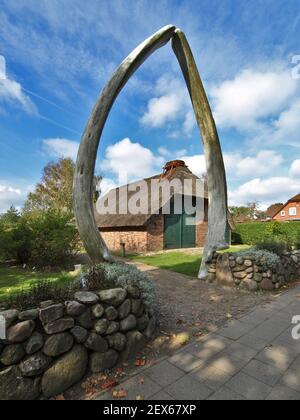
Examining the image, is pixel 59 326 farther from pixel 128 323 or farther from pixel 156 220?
pixel 156 220

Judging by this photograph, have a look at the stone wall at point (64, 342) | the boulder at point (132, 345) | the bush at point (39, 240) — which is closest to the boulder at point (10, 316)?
the stone wall at point (64, 342)

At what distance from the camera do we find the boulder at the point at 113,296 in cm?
301

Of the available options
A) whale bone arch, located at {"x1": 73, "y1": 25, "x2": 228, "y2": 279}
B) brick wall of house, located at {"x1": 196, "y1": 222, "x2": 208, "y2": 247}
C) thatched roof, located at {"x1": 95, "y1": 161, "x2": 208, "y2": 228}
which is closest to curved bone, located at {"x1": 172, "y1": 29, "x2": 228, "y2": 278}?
whale bone arch, located at {"x1": 73, "y1": 25, "x2": 228, "y2": 279}

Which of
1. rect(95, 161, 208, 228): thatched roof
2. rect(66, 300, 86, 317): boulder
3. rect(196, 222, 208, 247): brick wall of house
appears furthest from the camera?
rect(196, 222, 208, 247): brick wall of house

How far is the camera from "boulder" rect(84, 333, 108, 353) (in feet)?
8.85

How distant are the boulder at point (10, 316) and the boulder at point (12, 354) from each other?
0.22 meters

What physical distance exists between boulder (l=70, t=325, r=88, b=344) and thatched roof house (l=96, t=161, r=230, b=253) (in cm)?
1046

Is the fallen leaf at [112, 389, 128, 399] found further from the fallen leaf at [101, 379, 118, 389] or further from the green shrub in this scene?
the green shrub

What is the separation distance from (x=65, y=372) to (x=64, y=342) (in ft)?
1.02

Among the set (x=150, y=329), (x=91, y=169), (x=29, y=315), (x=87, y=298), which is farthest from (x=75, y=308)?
(x=91, y=169)

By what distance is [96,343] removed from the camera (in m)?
2.75
